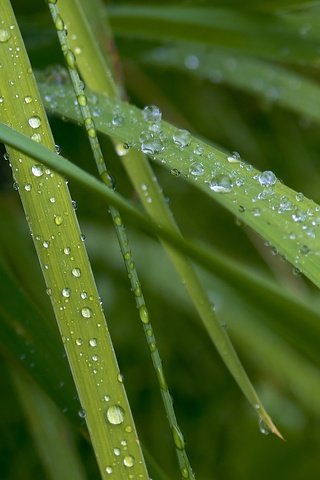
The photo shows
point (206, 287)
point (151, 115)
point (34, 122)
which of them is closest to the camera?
point (34, 122)

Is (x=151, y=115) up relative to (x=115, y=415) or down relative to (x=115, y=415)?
up

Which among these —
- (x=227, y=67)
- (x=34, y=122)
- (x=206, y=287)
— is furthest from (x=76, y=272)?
(x=227, y=67)

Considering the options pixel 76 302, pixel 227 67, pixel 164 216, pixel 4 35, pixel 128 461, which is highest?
pixel 227 67

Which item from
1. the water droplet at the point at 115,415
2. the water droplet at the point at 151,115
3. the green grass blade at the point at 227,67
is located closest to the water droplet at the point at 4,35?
the water droplet at the point at 151,115

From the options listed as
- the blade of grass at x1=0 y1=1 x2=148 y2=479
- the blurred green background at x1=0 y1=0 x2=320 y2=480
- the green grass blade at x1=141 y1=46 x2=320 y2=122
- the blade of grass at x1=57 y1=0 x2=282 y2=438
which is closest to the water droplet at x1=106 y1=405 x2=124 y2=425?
the blade of grass at x1=0 y1=1 x2=148 y2=479

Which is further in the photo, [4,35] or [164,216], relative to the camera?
[164,216]

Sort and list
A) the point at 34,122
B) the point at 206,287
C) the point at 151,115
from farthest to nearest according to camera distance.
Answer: the point at 206,287 → the point at 151,115 → the point at 34,122

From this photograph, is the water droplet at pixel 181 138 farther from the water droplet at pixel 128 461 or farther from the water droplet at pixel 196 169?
the water droplet at pixel 128 461

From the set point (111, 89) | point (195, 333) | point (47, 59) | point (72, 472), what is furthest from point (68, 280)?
point (195, 333)

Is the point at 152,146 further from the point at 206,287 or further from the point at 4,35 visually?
the point at 206,287
